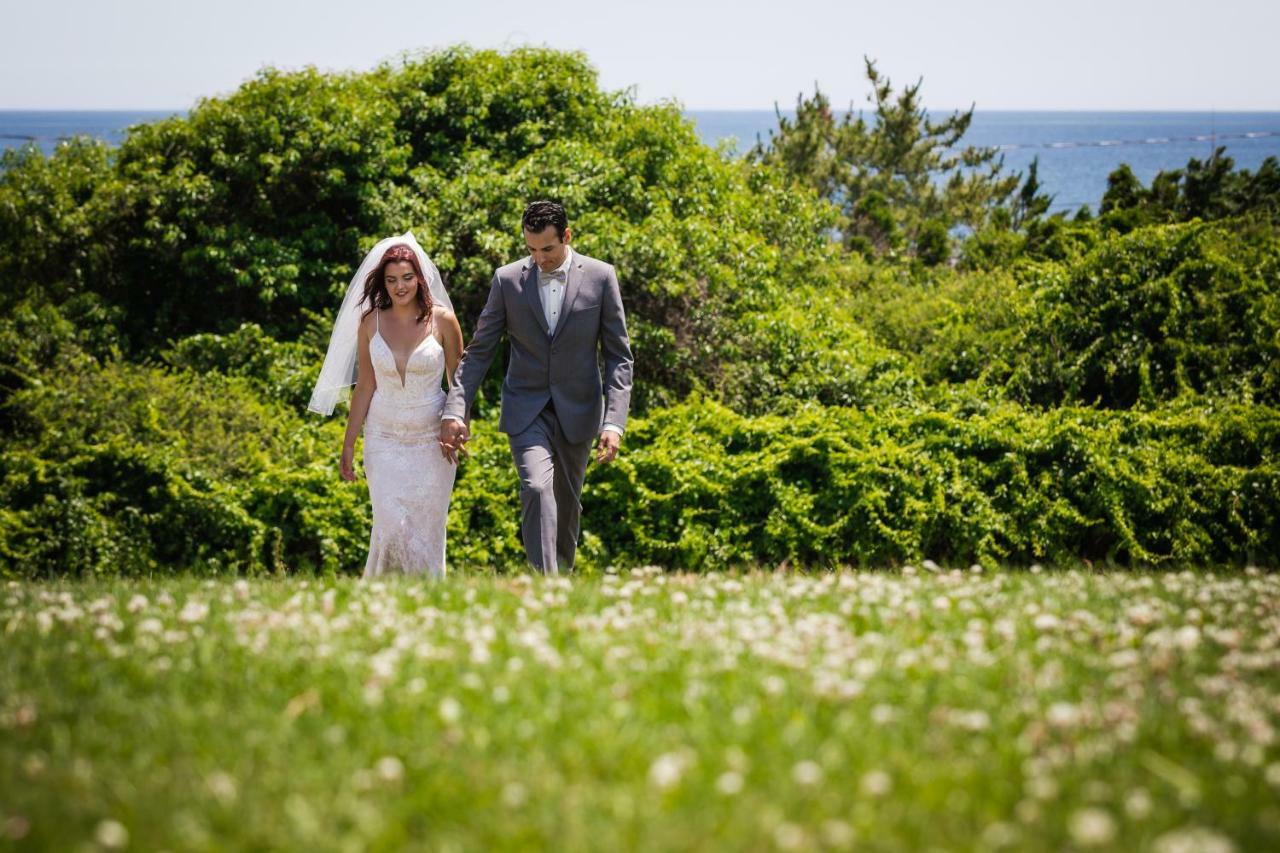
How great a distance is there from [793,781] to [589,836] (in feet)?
2.05

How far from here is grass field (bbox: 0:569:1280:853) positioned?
9.68ft

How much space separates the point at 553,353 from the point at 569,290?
0.40 meters

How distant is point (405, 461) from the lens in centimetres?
704

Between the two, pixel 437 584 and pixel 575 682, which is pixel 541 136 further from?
pixel 575 682

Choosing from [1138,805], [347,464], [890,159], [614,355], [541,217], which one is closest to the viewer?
[1138,805]

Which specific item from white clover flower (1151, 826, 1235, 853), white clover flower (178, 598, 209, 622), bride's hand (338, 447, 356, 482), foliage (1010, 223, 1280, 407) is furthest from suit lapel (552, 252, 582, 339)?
foliage (1010, 223, 1280, 407)

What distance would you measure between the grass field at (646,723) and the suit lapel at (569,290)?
2.22m

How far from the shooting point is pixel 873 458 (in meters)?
7.95

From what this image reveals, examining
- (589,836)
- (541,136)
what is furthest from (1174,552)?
(541,136)

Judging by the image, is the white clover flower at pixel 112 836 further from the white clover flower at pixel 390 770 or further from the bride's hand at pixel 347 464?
the bride's hand at pixel 347 464

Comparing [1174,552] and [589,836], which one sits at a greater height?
[589,836]

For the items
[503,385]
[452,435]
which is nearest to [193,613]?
[452,435]

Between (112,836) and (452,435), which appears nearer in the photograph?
(112,836)

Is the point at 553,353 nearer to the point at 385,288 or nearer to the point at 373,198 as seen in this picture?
the point at 385,288
